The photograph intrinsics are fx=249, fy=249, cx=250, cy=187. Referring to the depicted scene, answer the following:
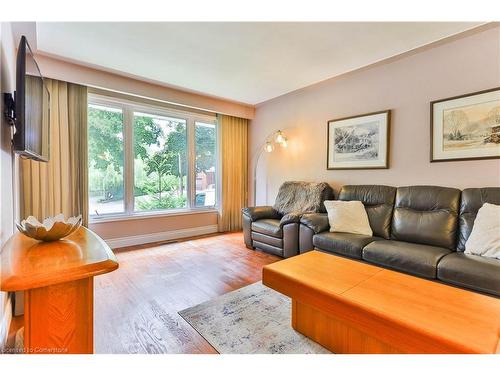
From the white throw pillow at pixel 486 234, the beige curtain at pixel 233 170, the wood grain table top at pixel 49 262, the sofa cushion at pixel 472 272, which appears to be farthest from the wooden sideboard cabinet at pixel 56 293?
the beige curtain at pixel 233 170

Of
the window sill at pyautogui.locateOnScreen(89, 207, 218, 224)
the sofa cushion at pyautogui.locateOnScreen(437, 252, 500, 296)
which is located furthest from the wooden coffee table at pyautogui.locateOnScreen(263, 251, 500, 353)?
the window sill at pyautogui.locateOnScreen(89, 207, 218, 224)

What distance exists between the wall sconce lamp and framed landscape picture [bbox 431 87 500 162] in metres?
2.06

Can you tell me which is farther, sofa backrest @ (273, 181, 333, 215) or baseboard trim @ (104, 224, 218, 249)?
baseboard trim @ (104, 224, 218, 249)

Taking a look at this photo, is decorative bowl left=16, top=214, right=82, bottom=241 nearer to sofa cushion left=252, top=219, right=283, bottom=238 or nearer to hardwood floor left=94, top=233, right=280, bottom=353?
hardwood floor left=94, top=233, right=280, bottom=353

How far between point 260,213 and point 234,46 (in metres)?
2.18

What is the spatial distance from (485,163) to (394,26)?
156 centimetres

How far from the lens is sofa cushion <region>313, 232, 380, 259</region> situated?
2.43 metres

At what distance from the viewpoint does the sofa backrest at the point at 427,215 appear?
2.35 m

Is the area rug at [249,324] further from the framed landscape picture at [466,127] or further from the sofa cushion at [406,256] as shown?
the framed landscape picture at [466,127]

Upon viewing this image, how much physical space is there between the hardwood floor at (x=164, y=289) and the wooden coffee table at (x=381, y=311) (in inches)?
27.3

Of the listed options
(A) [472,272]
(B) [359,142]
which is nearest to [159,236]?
(B) [359,142]

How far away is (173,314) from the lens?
1.94m
